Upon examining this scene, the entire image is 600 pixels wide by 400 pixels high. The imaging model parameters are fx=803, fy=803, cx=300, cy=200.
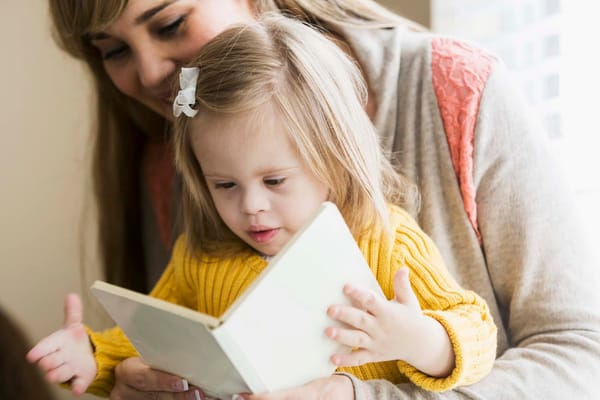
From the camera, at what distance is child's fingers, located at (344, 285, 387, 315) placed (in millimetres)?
832

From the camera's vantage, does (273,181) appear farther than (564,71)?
No

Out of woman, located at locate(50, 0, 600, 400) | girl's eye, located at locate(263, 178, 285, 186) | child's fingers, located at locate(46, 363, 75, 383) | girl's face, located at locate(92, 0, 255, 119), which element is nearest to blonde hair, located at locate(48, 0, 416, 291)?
woman, located at locate(50, 0, 600, 400)

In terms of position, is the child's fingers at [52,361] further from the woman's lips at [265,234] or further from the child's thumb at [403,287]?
the child's thumb at [403,287]

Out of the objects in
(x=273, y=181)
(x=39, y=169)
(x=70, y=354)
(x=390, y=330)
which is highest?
(x=273, y=181)

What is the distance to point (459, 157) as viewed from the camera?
1.09 m

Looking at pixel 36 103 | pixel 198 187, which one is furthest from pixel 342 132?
pixel 36 103

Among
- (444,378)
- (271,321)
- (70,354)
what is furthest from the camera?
(70,354)

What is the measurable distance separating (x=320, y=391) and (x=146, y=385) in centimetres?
25

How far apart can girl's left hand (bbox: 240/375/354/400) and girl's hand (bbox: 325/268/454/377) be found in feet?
0.09

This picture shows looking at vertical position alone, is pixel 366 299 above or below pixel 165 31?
below

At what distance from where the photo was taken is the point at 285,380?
2.79 ft

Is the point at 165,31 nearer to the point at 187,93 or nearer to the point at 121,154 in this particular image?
the point at 187,93

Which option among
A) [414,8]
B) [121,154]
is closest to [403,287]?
[121,154]

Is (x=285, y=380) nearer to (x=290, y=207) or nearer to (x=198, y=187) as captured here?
(x=290, y=207)
